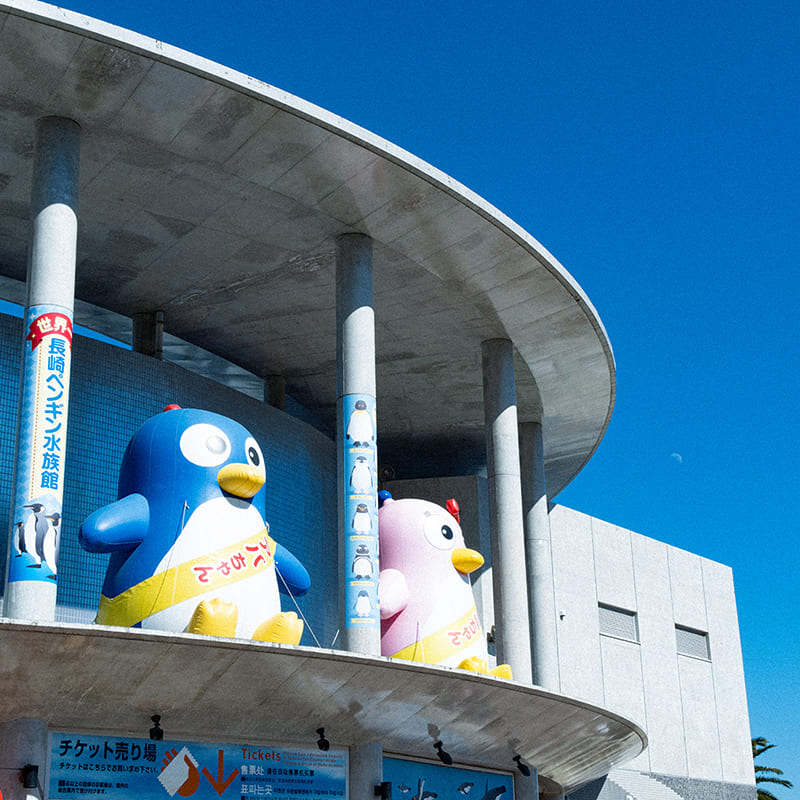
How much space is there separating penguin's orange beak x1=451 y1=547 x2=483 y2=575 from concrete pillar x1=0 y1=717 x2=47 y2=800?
6972 mm

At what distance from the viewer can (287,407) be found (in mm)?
25000

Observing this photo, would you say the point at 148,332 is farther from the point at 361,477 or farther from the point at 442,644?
the point at 442,644

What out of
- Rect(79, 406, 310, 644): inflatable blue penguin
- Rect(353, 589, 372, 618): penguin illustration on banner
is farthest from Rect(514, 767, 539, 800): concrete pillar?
Rect(79, 406, 310, 644): inflatable blue penguin

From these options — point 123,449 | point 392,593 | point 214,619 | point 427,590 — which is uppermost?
point 123,449

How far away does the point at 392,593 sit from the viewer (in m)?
17.5

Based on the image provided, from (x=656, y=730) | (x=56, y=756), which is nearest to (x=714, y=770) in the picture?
(x=656, y=730)

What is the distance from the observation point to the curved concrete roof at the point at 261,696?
1234 cm

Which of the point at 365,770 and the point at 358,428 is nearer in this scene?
the point at 365,770

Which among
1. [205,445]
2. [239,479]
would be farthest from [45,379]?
[239,479]

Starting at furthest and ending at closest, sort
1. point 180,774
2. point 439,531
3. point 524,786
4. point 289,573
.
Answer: point 524,786
point 439,531
point 289,573
point 180,774

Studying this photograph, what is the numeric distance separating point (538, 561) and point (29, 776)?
13.1 m

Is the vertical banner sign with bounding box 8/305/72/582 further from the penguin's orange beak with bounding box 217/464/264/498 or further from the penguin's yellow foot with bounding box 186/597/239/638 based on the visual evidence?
the penguin's orange beak with bounding box 217/464/264/498

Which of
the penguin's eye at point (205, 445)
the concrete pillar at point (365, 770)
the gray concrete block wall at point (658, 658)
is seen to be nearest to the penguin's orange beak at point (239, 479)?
the penguin's eye at point (205, 445)

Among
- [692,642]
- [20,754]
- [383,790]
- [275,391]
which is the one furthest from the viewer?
[692,642]
